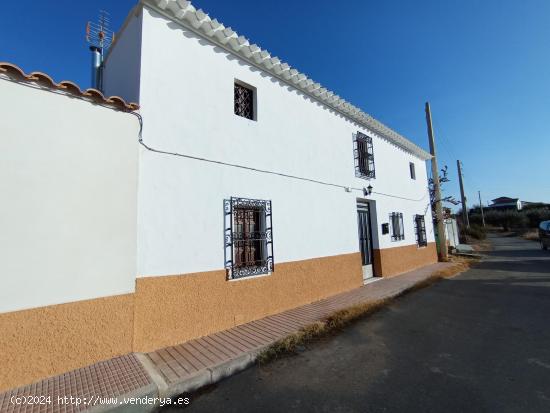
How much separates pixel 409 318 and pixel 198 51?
5.97 meters

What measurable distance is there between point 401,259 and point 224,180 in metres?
7.75

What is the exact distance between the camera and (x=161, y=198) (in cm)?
390

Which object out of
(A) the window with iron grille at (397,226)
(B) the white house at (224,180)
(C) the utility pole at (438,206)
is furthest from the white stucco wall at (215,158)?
(C) the utility pole at (438,206)

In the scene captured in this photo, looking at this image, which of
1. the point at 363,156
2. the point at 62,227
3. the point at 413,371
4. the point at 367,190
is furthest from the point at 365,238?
the point at 62,227

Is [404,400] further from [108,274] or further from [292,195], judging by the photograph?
[292,195]

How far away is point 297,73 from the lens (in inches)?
246

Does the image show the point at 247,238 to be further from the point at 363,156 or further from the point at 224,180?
the point at 363,156

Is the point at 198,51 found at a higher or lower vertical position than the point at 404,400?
higher

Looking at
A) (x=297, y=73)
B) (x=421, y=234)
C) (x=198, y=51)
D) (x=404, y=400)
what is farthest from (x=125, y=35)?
(x=421, y=234)

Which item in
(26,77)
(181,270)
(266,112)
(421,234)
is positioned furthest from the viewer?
(421,234)

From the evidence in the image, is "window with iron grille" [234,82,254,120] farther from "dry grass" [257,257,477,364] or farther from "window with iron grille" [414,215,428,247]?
"window with iron grille" [414,215,428,247]

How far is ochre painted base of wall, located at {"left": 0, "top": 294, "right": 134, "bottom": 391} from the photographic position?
271 cm

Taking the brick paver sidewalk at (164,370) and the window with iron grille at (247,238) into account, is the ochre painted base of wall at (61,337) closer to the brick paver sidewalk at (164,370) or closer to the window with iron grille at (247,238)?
the brick paver sidewalk at (164,370)

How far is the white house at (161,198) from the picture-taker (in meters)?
2.91
